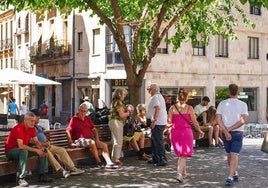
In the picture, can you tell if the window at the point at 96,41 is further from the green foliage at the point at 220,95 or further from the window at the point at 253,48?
the window at the point at 253,48

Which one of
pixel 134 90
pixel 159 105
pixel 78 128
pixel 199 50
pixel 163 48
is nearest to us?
pixel 78 128

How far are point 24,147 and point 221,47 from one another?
26.4m

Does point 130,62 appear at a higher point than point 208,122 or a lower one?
higher

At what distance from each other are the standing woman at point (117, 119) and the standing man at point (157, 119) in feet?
2.03

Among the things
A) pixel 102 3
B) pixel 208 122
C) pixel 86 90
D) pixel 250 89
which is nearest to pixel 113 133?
pixel 208 122

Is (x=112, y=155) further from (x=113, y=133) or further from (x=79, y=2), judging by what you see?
(x=79, y=2)

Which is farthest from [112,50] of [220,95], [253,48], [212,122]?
[212,122]

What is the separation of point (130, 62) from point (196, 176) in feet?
14.7

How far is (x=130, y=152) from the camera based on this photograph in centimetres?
1448

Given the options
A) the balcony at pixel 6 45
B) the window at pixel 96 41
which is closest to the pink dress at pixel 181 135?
the window at pixel 96 41

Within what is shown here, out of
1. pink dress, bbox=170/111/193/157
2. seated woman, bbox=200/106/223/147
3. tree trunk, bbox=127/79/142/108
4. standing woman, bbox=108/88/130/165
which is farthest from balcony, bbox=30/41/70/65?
pink dress, bbox=170/111/193/157

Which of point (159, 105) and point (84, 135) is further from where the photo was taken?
point (159, 105)

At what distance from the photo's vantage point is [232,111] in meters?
9.85

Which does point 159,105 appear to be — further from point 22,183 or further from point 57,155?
point 22,183
